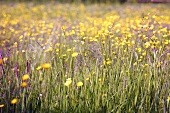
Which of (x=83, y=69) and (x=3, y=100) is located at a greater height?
(x=83, y=69)

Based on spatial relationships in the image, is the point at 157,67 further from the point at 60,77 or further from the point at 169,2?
the point at 169,2

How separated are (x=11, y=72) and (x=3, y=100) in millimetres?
497

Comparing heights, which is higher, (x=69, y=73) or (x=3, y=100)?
(x=69, y=73)

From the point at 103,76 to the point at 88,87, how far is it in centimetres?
15

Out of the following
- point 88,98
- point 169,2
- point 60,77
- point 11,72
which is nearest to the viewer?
point 88,98

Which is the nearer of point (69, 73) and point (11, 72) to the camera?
point (69, 73)

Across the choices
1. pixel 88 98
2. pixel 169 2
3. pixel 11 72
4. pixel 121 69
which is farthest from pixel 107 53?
pixel 169 2

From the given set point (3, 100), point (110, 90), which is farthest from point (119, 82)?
point (3, 100)

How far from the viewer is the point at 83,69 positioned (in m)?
2.46

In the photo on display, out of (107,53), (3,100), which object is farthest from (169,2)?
(3,100)

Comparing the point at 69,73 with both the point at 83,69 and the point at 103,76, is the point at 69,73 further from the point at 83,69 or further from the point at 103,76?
the point at 103,76

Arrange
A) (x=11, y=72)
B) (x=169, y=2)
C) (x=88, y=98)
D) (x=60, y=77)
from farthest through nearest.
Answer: (x=169, y=2) → (x=11, y=72) → (x=60, y=77) → (x=88, y=98)

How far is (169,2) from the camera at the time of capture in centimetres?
1268

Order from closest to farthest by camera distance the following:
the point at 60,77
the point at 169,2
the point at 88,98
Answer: the point at 88,98 → the point at 60,77 → the point at 169,2
